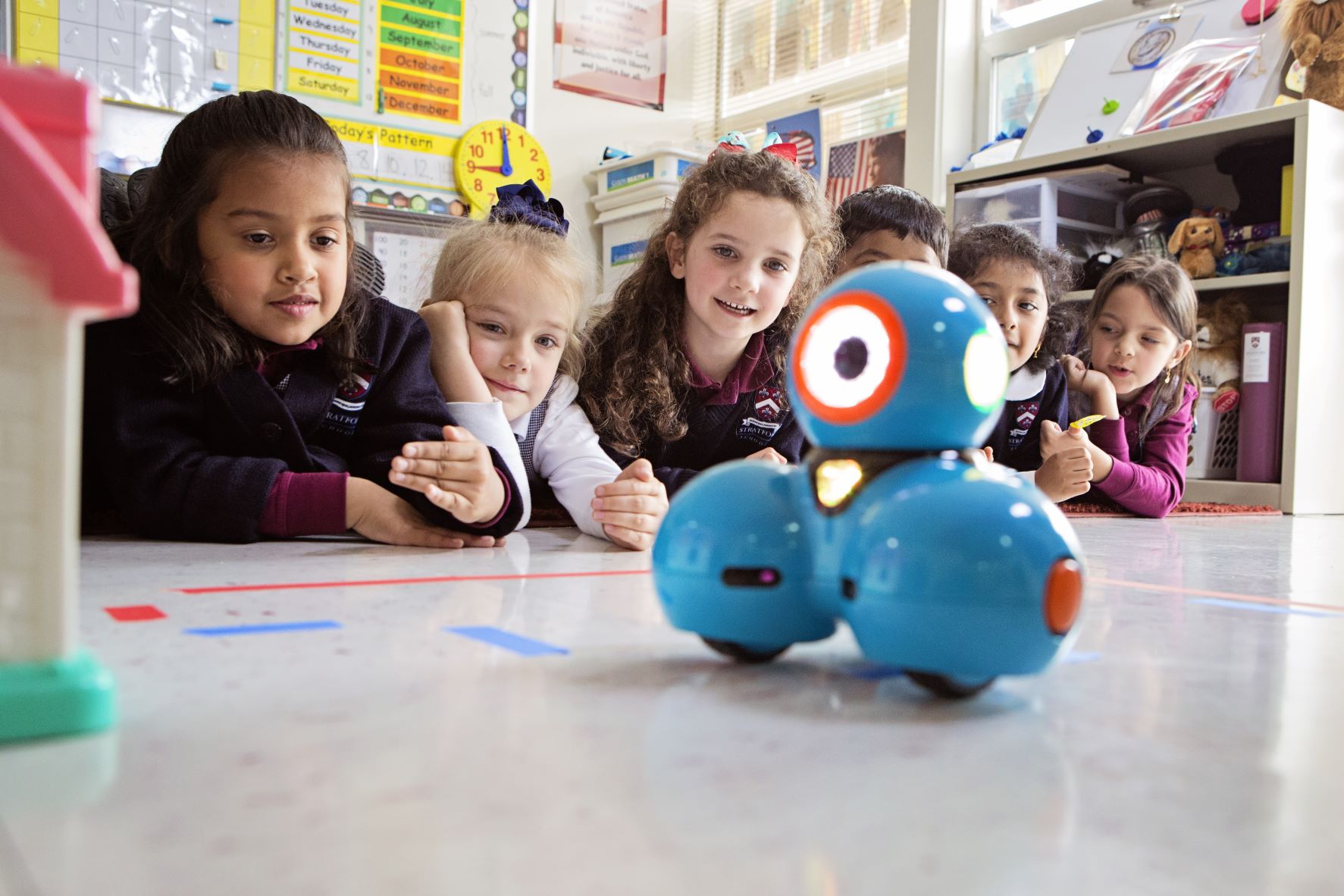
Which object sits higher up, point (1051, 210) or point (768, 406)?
point (1051, 210)

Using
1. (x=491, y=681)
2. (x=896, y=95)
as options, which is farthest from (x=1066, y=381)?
(x=491, y=681)

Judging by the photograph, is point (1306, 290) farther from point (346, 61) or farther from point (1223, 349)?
point (346, 61)

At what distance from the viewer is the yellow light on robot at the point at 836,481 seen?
47cm

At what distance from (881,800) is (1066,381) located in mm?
1808

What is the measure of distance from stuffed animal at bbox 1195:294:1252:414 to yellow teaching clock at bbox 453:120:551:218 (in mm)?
1714

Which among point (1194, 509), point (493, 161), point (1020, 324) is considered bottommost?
point (1194, 509)

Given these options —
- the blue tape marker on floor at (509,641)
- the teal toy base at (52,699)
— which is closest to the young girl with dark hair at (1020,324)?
the blue tape marker on floor at (509,641)

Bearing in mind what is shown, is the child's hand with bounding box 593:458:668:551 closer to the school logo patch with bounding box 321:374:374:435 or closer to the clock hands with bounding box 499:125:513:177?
the school logo patch with bounding box 321:374:374:435

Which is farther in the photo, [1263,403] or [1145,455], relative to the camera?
[1263,403]

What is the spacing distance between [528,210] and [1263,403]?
1599 millimetres

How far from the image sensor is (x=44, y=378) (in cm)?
33

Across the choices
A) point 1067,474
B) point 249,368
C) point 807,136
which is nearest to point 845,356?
point 249,368

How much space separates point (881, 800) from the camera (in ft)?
1.07

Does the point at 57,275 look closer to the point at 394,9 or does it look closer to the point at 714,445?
the point at 714,445
